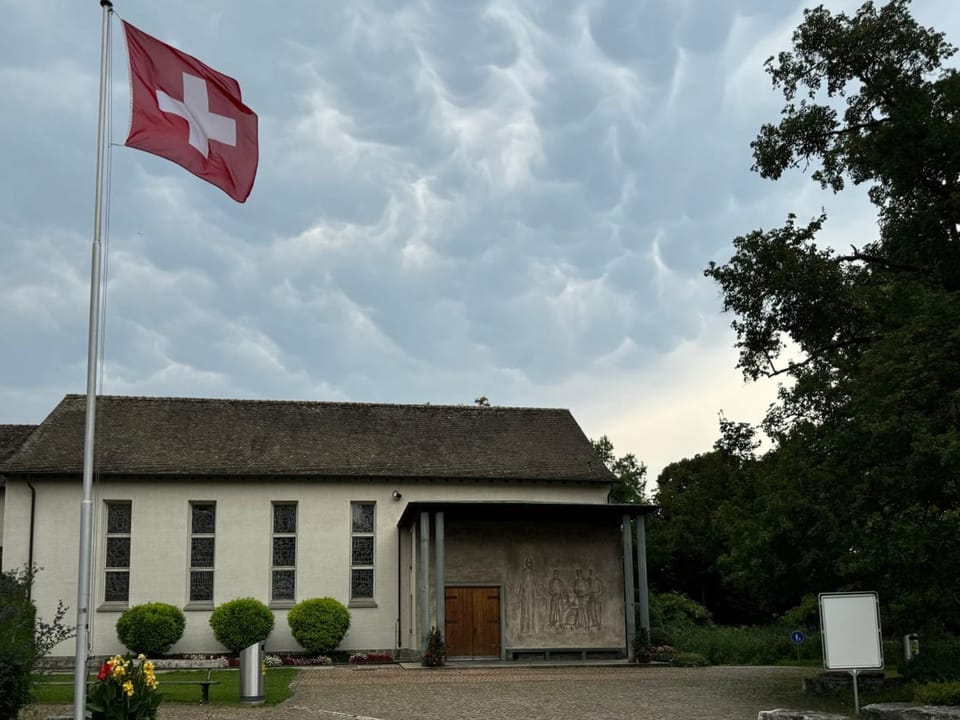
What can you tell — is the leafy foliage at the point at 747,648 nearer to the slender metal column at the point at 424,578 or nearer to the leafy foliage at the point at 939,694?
the slender metal column at the point at 424,578

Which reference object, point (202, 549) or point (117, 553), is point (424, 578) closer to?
point (202, 549)

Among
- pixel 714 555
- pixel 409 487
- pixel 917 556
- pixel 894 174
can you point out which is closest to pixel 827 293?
pixel 894 174

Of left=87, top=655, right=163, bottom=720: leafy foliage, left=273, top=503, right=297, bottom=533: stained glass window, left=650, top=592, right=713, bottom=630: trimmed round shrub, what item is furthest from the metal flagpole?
left=650, top=592, right=713, bottom=630: trimmed round shrub

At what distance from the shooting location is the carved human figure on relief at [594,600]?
28656 millimetres

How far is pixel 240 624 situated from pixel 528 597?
8180 millimetres

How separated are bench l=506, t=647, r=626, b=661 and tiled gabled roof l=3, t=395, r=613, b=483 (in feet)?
18.4

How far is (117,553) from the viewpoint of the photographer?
97.6 feet

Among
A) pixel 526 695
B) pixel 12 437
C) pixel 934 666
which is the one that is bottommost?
pixel 526 695

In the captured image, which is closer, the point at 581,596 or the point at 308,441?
the point at 581,596

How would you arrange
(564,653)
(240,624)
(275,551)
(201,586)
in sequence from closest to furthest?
(564,653), (240,624), (201,586), (275,551)

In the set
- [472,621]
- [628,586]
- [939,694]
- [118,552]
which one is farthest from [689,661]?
[118,552]

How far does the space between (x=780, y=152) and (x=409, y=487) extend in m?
15.5

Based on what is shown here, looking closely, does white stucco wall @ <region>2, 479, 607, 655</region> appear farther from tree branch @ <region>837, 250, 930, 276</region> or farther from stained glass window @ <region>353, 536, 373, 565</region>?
tree branch @ <region>837, 250, 930, 276</region>

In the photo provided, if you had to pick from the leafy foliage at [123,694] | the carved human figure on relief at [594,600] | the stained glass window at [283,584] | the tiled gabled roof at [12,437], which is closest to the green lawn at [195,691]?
the leafy foliage at [123,694]
